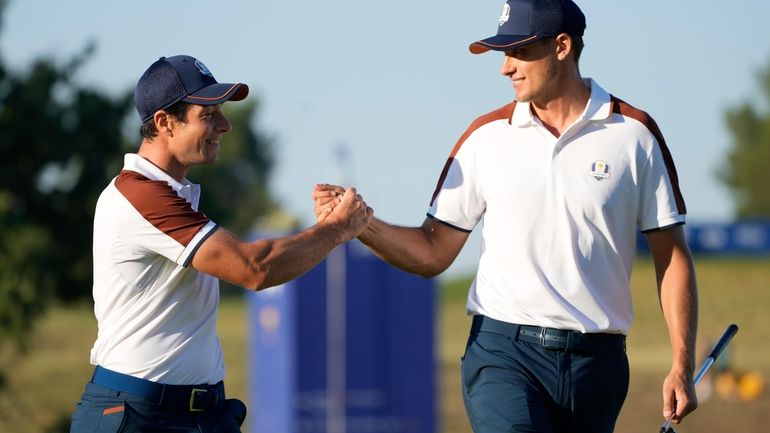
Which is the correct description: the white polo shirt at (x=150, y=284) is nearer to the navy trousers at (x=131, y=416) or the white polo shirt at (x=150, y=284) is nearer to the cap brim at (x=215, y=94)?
the navy trousers at (x=131, y=416)

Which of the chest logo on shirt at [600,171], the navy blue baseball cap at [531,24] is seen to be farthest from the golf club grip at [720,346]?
the navy blue baseball cap at [531,24]

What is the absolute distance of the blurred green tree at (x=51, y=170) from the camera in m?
17.4

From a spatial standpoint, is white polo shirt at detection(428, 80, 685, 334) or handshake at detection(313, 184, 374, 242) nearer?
white polo shirt at detection(428, 80, 685, 334)

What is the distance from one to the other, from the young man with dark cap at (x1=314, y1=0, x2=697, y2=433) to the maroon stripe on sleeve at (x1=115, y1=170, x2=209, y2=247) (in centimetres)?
108

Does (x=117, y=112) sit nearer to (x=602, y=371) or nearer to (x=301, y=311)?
(x=301, y=311)

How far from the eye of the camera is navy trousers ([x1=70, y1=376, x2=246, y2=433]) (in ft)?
15.0

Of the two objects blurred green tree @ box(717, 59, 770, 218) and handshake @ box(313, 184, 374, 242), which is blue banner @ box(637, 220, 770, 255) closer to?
handshake @ box(313, 184, 374, 242)

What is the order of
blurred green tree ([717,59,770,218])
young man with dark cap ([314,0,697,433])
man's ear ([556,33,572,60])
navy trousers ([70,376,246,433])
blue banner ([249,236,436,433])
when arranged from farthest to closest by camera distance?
blurred green tree ([717,59,770,218])
blue banner ([249,236,436,433])
man's ear ([556,33,572,60])
young man with dark cap ([314,0,697,433])
navy trousers ([70,376,246,433])

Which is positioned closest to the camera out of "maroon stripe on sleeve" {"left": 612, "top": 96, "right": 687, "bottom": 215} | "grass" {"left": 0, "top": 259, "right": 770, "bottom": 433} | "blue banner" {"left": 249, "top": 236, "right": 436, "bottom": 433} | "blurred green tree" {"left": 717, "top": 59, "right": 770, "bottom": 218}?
"maroon stripe on sleeve" {"left": 612, "top": 96, "right": 687, "bottom": 215}

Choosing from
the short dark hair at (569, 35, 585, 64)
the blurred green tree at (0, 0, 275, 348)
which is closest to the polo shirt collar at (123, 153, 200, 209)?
the short dark hair at (569, 35, 585, 64)

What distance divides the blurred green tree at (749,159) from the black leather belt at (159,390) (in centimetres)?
4638

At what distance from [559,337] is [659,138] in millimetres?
805

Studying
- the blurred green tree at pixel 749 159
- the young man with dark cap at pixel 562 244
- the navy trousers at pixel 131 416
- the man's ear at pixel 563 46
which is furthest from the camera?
the blurred green tree at pixel 749 159

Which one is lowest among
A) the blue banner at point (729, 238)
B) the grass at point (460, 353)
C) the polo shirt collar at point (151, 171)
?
the grass at point (460, 353)
